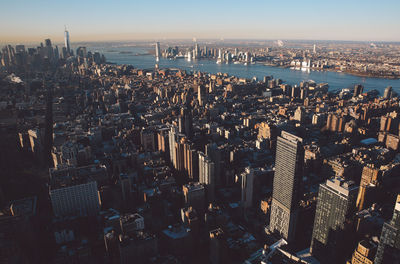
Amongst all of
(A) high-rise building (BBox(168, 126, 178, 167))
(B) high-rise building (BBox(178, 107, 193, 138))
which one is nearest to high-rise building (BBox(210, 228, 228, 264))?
(A) high-rise building (BBox(168, 126, 178, 167))

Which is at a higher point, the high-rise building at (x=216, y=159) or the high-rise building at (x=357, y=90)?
the high-rise building at (x=357, y=90)

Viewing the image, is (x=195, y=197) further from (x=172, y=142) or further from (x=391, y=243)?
(x=391, y=243)

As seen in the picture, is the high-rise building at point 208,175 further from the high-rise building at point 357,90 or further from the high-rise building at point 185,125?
the high-rise building at point 357,90

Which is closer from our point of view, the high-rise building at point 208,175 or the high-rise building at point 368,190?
the high-rise building at point 368,190

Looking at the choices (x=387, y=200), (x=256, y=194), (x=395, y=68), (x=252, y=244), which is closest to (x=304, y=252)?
(x=252, y=244)

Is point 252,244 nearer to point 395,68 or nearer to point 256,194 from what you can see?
point 256,194

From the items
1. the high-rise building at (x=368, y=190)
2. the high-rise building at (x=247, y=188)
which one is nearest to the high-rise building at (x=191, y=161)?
the high-rise building at (x=247, y=188)

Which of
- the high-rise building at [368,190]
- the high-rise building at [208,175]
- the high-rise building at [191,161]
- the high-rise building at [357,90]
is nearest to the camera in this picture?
the high-rise building at [368,190]
